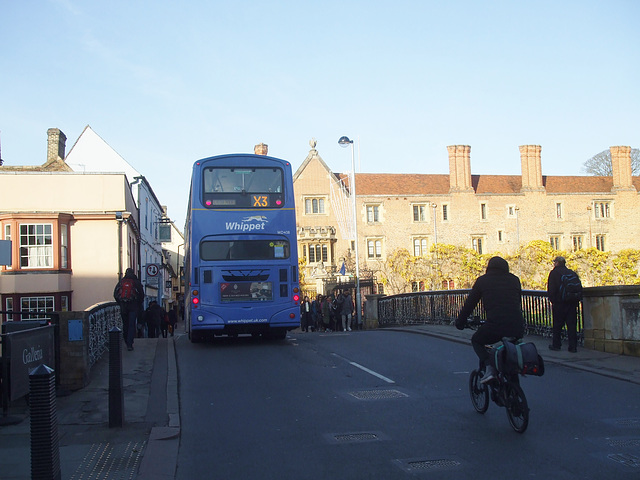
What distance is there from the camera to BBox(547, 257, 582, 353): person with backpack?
13.1 m

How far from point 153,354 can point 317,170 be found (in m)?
46.9

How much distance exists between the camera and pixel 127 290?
15.6m

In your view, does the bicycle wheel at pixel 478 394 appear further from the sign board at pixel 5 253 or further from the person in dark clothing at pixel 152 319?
the person in dark clothing at pixel 152 319

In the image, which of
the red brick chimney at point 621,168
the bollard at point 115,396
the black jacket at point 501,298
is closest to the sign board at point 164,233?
the bollard at point 115,396

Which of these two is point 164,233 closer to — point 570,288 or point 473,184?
point 473,184

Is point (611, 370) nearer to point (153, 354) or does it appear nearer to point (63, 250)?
point (153, 354)

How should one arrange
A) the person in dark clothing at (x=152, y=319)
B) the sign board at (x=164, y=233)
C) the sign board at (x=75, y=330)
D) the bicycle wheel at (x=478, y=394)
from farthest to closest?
the sign board at (x=164, y=233) < the person in dark clothing at (x=152, y=319) < the sign board at (x=75, y=330) < the bicycle wheel at (x=478, y=394)

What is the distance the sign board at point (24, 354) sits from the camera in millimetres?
8461

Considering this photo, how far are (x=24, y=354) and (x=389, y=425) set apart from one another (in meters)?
4.76

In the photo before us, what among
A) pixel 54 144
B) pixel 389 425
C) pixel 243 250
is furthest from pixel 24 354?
pixel 54 144

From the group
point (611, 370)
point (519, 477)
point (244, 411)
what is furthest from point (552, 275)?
point (519, 477)

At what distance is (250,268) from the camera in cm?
1762

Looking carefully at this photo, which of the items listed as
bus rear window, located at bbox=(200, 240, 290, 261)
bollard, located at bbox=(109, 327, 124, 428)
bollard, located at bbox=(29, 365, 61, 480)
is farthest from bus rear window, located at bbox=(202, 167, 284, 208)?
bollard, located at bbox=(29, 365, 61, 480)

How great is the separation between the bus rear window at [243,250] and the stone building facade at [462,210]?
39.0 meters
